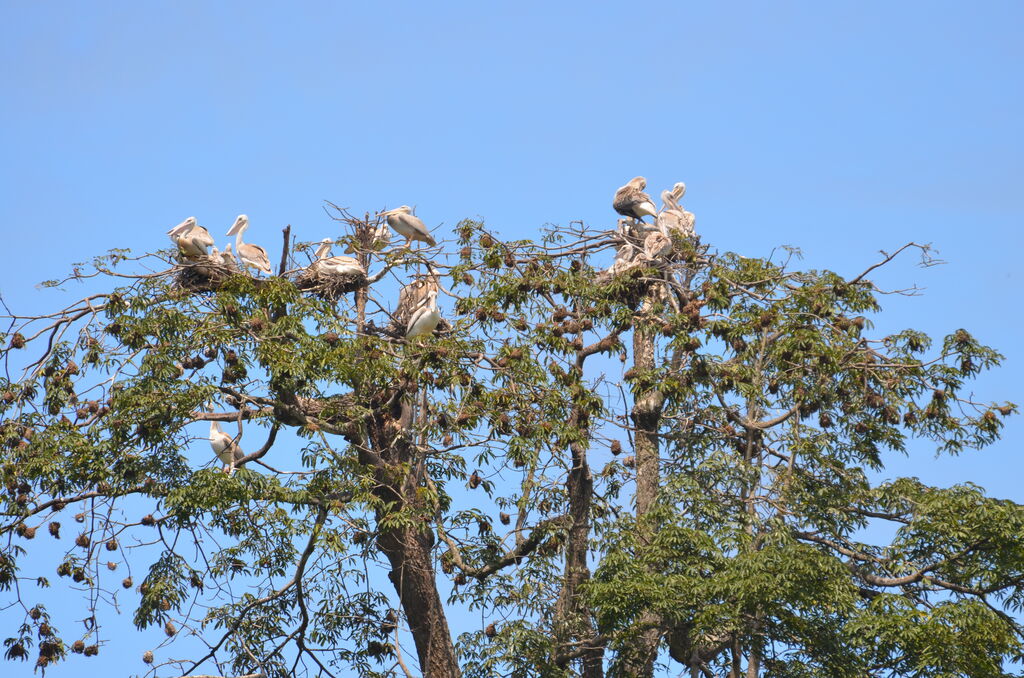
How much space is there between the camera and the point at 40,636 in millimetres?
11383

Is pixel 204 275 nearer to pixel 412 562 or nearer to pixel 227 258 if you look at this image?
pixel 227 258

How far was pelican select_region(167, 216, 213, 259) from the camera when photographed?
508 inches

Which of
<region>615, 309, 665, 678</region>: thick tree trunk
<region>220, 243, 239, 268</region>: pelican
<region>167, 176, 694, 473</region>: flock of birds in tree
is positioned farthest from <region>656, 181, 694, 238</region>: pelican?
<region>220, 243, 239, 268</region>: pelican

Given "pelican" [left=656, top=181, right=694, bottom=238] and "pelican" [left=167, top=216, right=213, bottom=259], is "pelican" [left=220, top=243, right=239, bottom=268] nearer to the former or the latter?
"pelican" [left=167, top=216, right=213, bottom=259]

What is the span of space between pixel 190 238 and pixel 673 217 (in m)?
4.17

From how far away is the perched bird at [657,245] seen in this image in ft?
45.9

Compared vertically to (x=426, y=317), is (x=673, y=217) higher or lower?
higher

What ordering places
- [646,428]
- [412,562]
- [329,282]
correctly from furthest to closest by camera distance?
1. [646,428]
2. [329,282]
3. [412,562]

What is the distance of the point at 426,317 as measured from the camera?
12.6 meters

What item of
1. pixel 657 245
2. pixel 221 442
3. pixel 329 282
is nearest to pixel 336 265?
pixel 329 282

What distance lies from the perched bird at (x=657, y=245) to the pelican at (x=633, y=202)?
1.51 ft

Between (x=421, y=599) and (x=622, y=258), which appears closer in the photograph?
(x=421, y=599)

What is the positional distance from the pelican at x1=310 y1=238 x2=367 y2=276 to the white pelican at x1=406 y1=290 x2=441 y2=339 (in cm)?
54

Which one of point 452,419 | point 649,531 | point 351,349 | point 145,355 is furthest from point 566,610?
point 145,355
